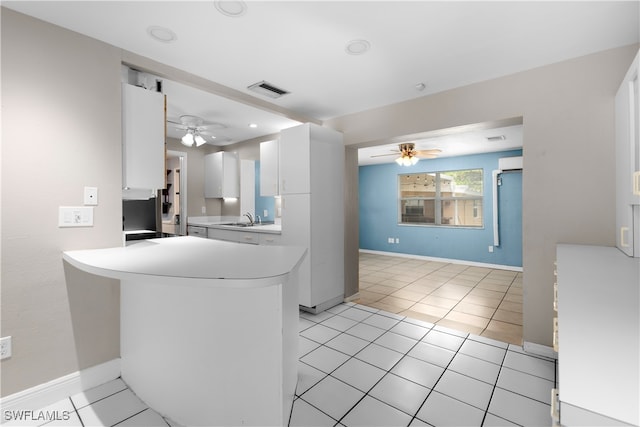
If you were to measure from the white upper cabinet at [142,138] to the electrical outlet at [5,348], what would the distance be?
1.12 metres

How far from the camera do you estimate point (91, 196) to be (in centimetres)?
196

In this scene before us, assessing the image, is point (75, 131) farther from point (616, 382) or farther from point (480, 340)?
point (480, 340)

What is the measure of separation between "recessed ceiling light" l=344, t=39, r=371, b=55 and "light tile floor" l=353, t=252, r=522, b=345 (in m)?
2.76

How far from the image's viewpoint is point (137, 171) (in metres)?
2.16

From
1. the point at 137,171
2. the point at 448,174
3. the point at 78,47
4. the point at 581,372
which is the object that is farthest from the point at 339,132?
the point at 448,174

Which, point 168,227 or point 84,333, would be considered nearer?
point 84,333

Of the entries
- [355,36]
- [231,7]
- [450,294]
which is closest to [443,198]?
[450,294]

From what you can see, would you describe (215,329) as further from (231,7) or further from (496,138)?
(496,138)

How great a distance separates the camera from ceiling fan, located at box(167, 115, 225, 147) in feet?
12.0

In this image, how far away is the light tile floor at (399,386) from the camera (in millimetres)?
1654

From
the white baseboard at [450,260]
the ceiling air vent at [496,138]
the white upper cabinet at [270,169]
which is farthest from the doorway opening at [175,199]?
the ceiling air vent at [496,138]

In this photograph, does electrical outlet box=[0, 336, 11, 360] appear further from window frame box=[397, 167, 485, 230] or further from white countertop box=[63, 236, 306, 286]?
window frame box=[397, 167, 485, 230]

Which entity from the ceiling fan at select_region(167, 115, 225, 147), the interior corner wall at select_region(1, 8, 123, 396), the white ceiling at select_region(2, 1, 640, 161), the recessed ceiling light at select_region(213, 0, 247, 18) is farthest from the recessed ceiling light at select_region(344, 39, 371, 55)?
the ceiling fan at select_region(167, 115, 225, 147)

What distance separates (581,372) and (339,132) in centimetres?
331
